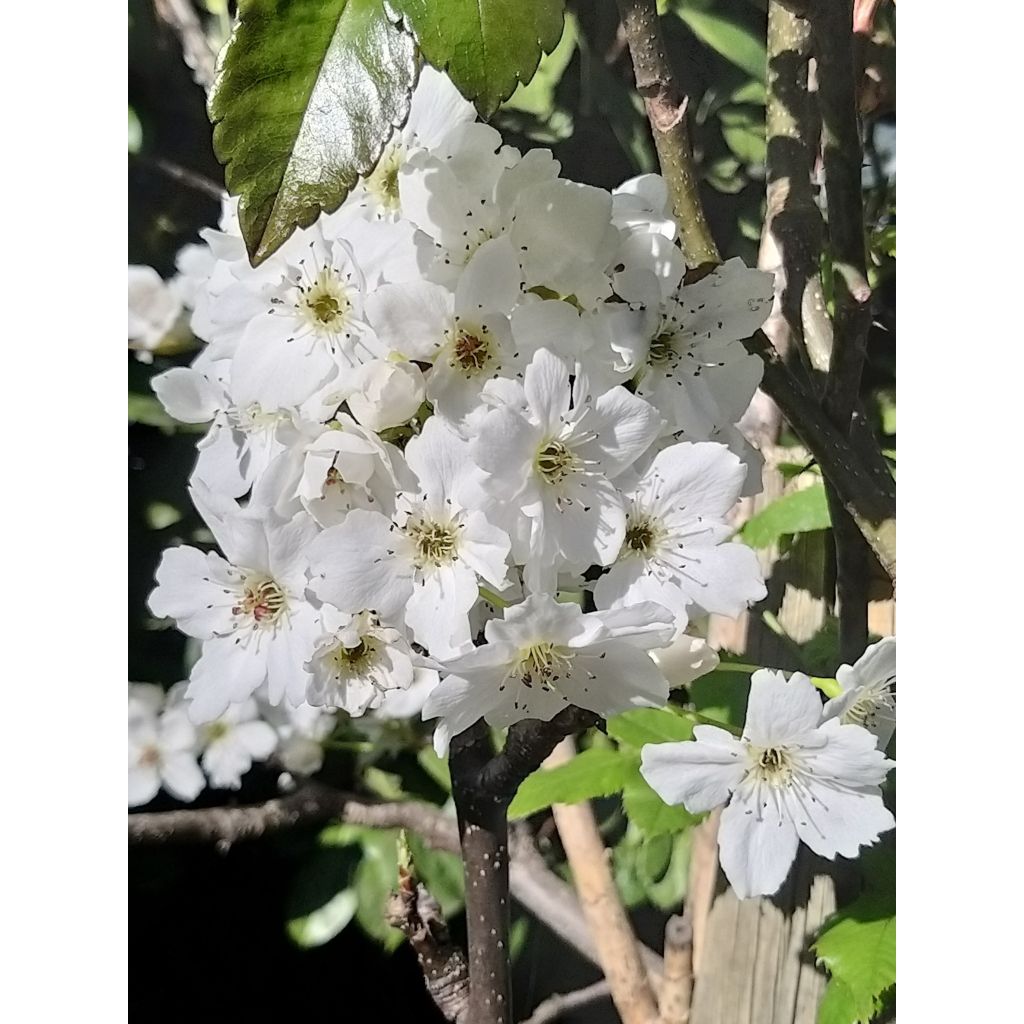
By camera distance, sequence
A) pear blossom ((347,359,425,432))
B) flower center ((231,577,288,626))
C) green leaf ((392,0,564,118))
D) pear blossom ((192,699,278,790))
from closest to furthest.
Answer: green leaf ((392,0,564,118)) → pear blossom ((347,359,425,432)) → flower center ((231,577,288,626)) → pear blossom ((192,699,278,790))

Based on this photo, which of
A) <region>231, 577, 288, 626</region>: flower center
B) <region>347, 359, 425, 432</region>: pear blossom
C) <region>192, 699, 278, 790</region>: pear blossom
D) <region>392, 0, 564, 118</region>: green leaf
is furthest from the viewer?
<region>192, 699, 278, 790</region>: pear blossom

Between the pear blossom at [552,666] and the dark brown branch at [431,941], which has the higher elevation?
the pear blossom at [552,666]

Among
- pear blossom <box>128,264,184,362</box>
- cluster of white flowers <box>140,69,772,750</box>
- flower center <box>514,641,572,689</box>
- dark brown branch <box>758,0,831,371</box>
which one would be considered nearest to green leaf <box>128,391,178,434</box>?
pear blossom <box>128,264,184,362</box>

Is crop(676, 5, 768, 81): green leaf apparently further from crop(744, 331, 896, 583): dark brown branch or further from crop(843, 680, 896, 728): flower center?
crop(843, 680, 896, 728): flower center

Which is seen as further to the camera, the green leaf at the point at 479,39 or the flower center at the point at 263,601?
the flower center at the point at 263,601

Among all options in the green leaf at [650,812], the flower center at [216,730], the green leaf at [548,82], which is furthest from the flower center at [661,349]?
the flower center at [216,730]

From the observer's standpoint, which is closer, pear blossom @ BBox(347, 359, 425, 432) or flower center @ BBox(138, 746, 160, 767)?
pear blossom @ BBox(347, 359, 425, 432)

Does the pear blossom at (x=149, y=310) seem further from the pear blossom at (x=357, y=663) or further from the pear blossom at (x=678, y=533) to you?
the pear blossom at (x=678, y=533)
